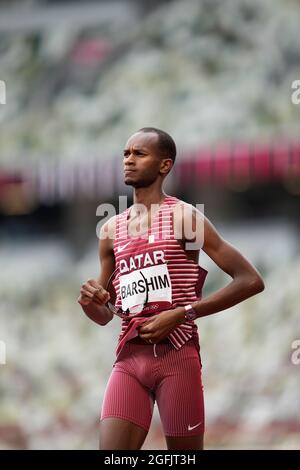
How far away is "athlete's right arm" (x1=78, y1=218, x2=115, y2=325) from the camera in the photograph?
3418mm

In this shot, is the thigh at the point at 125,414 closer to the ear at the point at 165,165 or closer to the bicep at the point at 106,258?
the bicep at the point at 106,258

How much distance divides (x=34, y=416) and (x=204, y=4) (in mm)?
3244

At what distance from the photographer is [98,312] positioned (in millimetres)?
3631

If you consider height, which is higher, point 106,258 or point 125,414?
A: point 106,258

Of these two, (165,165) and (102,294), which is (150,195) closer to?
(165,165)

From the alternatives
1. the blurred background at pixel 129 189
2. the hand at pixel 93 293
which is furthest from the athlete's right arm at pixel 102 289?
the blurred background at pixel 129 189

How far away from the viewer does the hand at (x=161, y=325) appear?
3.39 metres

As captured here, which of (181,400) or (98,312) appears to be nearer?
(181,400)

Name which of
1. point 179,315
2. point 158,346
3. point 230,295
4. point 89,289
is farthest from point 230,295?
point 89,289

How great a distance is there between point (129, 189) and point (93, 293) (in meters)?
3.28

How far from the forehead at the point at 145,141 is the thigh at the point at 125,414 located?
2.91ft

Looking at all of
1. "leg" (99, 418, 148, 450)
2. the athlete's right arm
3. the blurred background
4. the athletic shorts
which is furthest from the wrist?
the blurred background

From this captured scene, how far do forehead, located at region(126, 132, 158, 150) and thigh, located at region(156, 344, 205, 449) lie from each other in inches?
31.6

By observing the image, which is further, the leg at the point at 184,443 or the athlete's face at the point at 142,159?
the athlete's face at the point at 142,159
